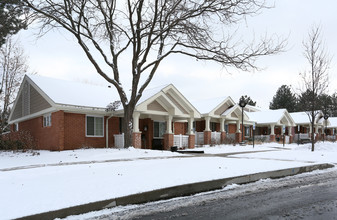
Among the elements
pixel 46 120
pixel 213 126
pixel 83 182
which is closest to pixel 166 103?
pixel 46 120

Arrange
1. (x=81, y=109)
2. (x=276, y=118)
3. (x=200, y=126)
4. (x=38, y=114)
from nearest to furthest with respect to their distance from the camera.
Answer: (x=81, y=109), (x=38, y=114), (x=200, y=126), (x=276, y=118)

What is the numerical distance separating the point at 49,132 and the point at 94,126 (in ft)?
9.96

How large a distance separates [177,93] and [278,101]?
62.5m

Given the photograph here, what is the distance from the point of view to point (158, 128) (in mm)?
24078

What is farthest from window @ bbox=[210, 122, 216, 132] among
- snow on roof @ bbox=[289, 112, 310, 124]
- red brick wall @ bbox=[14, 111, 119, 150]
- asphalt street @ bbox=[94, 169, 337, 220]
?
asphalt street @ bbox=[94, 169, 337, 220]

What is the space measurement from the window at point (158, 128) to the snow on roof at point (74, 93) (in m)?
3.97

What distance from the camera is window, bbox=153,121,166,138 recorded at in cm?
2373

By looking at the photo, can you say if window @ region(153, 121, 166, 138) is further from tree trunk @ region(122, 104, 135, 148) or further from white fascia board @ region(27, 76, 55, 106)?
white fascia board @ region(27, 76, 55, 106)

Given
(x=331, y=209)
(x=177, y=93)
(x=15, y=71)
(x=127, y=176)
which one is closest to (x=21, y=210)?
(x=127, y=176)

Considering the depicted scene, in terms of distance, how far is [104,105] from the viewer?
20000 millimetres

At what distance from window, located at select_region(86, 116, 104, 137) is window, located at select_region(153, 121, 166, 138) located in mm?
4991

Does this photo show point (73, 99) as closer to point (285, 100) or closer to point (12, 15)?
point (12, 15)

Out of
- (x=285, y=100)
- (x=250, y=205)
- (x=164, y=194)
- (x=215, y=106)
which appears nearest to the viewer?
(x=250, y=205)

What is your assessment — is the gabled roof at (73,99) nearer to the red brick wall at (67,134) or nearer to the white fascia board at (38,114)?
the white fascia board at (38,114)
